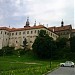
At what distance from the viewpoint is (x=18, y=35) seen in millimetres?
140875

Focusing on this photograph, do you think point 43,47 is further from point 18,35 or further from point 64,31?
point 64,31

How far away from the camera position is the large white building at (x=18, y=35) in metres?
134

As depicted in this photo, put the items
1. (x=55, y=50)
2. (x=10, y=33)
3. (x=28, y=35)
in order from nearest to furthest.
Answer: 1. (x=55, y=50)
2. (x=28, y=35)
3. (x=10, y=33)

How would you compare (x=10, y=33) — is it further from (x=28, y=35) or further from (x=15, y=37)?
(x=28, y=35)

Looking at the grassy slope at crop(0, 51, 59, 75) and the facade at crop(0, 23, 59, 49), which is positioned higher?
the facade at crop(0, 23, 59, 49)

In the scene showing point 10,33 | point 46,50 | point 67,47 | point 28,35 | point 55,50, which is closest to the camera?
point 46,50

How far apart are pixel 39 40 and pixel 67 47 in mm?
19152

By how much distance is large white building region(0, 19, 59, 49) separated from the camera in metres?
134

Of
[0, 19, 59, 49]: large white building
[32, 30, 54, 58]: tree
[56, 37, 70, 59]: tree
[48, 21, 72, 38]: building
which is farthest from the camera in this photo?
[48, 21, 72, 38]: building

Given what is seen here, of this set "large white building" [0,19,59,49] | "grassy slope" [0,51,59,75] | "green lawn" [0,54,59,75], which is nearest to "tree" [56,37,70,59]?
"green lawn" [0,54,59,75]

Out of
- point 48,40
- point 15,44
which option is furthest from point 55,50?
point 15,44

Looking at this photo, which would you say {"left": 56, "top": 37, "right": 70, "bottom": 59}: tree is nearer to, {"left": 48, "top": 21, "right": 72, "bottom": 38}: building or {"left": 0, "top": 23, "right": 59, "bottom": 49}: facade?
{"left": 0, "top": 23, "right": 59, "bottom": 49}: facade

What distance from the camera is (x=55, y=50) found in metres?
108

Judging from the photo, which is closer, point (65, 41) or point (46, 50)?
point (46, 50)
